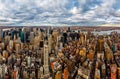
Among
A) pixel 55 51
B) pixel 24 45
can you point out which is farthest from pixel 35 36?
pixel 55 51

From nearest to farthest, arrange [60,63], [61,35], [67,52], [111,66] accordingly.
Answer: [111,66] → [60,63] → [67,52] → [61,35]

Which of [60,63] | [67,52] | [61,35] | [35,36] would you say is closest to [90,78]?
[60,63]

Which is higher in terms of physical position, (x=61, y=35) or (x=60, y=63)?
(x=61, y=35)

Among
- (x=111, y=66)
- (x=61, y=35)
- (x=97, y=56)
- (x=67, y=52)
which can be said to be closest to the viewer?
(x=111, y=66)

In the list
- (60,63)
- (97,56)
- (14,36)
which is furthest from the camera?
(14,36)

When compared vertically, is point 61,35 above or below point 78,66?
above

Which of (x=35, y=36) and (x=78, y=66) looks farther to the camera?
(x=35, y=36)

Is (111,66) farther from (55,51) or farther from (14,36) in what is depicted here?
(14,36)

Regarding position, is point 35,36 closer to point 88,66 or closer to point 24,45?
point 24,45

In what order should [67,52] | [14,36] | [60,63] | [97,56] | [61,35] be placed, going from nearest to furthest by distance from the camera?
1. [60,63]
2. [97,56]
3. [67,52]
4. [61,35]
5. [14,36]
